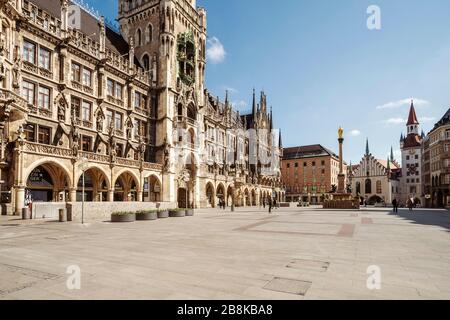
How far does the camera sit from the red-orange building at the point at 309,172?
374 feet

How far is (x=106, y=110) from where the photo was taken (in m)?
36.6

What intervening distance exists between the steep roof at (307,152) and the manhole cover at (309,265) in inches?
4441

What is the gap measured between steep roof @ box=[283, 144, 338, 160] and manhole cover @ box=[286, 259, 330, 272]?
112800mm

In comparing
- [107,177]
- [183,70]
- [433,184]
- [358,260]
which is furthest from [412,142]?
[358,260]

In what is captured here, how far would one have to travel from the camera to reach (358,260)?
845 centimetres

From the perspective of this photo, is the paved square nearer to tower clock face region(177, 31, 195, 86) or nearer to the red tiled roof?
tower clock face region(177, 31, 195, 86)

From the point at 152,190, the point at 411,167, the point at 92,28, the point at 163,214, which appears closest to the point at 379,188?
the point at 411,167

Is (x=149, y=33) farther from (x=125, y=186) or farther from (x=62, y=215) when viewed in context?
(x=62, y=215)

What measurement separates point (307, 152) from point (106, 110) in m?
97.6

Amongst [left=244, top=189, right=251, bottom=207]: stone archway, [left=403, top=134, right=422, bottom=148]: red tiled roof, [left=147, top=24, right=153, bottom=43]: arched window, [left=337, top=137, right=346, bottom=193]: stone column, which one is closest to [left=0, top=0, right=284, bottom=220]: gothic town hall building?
[left=147, top=24, right=153, bottom=43]: arched window

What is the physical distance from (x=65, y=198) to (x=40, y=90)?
37.8 ft

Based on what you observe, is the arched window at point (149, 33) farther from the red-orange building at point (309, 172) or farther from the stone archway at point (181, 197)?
the red-orange building at point (309, 172)

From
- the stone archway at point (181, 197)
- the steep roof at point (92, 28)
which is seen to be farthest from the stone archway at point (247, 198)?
the steep roof at point (92, 28)

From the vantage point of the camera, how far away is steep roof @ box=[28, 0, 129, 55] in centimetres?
3334
